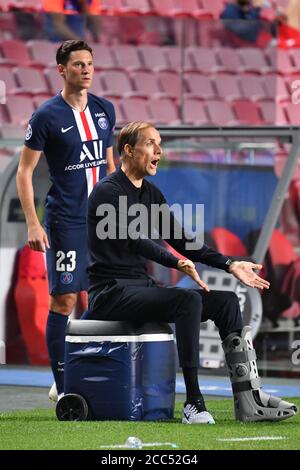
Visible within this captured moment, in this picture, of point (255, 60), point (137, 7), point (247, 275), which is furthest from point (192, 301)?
point (137, 7)

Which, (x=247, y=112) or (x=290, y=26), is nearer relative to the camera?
(x=247, y=112)

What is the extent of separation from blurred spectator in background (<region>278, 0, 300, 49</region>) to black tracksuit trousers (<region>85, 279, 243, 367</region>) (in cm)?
478

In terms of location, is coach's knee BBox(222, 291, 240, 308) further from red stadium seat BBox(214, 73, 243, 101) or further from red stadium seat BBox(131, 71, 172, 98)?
red stadium seat BBox(214, 73, 243, 101)

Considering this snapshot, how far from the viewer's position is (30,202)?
680cm

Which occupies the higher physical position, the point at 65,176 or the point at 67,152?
the point at 67,152

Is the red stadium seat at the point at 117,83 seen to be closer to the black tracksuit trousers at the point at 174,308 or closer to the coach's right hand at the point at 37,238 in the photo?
the coach's right hand at the point at 37,238

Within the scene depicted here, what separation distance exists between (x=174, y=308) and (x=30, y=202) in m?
1.25

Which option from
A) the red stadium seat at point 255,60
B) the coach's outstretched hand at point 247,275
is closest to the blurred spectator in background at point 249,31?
the red stadium seat at point 255,60

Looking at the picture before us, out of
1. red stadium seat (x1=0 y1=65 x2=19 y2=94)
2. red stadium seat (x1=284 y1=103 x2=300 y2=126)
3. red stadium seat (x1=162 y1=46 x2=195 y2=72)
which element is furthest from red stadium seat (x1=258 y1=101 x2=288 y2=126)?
red stadium seat (x1=0 y1=65 x2=19 y2=94)

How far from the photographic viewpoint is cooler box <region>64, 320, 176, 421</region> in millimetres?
6035

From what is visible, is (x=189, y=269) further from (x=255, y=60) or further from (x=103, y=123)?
(x=255, y=60)

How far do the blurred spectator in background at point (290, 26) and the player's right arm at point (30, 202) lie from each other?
4.05 metres

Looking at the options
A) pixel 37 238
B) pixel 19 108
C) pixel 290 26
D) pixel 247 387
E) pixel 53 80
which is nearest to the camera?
pixel 247 387

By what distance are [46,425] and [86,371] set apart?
1.10 ft
